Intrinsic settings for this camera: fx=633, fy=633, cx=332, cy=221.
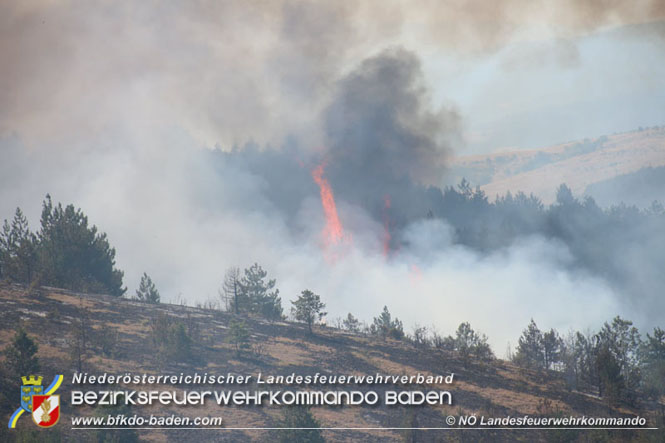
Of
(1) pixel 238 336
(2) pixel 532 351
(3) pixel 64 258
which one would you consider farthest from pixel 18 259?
(2) pixel 532 351

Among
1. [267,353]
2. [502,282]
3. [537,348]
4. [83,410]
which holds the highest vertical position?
[502,282]

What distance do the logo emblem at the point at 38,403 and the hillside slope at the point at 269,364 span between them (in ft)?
2.48

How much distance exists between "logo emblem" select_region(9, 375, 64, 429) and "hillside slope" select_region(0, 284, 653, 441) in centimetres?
76

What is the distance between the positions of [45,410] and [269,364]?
23.2m

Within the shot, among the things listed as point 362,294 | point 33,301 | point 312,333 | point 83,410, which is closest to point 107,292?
point 33,301

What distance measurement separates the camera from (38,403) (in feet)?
162

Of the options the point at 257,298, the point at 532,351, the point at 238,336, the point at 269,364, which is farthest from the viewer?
the point at 257,298

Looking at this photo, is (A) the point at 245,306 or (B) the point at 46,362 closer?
(B) the point at 46,362

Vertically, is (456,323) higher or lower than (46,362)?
higher

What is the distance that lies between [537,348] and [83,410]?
61024 millimetres

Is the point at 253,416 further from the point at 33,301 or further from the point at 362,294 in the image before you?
the point at 362,294

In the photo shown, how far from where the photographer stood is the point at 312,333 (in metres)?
81.2

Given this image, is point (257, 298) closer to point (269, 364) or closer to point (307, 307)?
point (307, 307)

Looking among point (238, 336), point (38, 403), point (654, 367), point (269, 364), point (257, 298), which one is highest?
point (257, 298)
